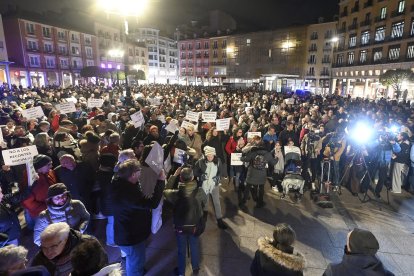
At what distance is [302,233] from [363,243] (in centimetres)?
325

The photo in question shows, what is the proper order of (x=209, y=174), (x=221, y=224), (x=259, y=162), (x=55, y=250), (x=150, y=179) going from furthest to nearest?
(x=259, y=162)
(x=221, y=224)
(x=209, y=174)
(x=150, y=179)
(x=55, y=250)

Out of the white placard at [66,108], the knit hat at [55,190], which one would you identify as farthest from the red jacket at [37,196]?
the white placard at [66,108]

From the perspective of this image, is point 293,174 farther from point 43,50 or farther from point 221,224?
point 43,50

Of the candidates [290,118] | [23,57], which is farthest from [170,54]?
[290,118]

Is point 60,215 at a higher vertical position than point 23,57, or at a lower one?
lower

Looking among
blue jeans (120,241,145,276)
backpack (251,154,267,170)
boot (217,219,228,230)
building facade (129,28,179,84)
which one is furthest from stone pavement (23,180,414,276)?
building facade (129,28,179,84)

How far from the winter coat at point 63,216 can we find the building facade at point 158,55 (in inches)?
3203

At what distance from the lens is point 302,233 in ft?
19.3

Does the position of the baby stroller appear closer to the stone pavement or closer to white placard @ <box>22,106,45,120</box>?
the stone pavement

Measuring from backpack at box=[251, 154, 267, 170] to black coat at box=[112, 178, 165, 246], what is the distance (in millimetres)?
3295

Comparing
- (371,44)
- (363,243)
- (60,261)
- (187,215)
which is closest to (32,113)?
(187,215)

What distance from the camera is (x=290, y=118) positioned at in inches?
397

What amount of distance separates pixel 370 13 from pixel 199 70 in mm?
48040

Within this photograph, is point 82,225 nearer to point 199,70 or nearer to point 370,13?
point 370,13
